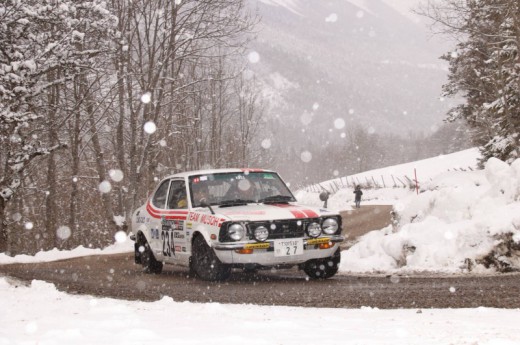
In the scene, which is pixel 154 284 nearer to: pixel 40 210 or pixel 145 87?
pixel 145 87

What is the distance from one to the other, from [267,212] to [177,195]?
85.7 inches

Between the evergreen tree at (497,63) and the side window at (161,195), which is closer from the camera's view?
the side window at (161,195)

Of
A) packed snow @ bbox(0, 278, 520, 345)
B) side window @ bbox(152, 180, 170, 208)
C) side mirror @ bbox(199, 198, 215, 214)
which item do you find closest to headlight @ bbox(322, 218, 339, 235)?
side mirror @ bbox(199, 198, 215, 214)

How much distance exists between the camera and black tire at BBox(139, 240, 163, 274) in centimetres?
1143

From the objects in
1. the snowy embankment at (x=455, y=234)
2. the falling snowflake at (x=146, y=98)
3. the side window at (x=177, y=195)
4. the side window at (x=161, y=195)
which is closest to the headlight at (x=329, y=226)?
the snowy embankment at (x=455, y=234)

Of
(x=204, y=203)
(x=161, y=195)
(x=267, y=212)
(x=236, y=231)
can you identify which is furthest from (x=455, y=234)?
(x=161, y=195)

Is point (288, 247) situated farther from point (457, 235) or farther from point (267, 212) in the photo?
point (457, 235)

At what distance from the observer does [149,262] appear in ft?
37.6

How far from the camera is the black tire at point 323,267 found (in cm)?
977

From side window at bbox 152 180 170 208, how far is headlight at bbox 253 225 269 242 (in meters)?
2.70

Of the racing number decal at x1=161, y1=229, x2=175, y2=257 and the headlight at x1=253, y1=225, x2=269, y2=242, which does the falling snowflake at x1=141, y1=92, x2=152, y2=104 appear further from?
the headlight at x1=253, y1=225, x2=269, y2=242

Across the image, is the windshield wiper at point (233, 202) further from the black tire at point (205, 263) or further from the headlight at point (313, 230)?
the headlight at point (313, 230)

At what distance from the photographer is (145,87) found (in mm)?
20844

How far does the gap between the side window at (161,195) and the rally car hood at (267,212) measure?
1719 millimetres
